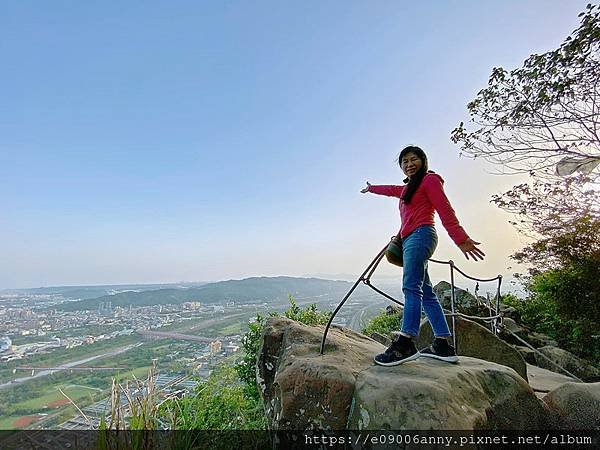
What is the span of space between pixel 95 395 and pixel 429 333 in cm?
400

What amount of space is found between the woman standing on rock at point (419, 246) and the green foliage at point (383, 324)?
5.13m

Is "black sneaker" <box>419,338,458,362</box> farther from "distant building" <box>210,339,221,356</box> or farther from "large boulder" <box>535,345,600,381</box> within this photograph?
"large boulder" <box>535,345,600,381</box>

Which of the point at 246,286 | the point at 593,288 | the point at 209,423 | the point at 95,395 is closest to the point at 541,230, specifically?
the point at 593,288

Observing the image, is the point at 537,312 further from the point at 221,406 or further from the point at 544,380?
the point at 221,406

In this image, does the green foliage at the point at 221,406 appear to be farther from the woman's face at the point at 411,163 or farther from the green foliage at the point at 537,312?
the green foliage at the point at 537,312

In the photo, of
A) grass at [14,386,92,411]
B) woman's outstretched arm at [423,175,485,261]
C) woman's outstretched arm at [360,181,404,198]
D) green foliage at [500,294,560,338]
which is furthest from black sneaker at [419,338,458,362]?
green foliage at [500,294,560,338]

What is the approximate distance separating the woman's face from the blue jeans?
528 millimetres

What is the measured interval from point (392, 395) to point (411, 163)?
1926 millimetres

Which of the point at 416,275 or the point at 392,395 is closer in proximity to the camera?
the point at 392,395

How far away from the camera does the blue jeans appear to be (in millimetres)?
2766

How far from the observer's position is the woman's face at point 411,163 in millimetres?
2961

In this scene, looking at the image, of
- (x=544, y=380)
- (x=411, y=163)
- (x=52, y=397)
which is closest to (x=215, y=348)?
(x=52, y=397)

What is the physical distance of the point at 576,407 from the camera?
2709 millimetres

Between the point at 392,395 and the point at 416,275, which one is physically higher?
the point at 416,275
